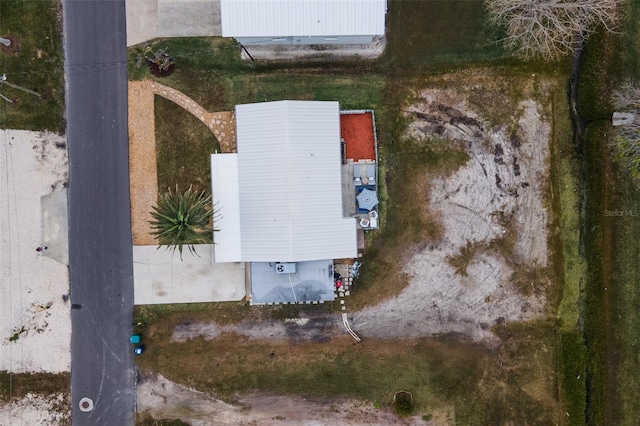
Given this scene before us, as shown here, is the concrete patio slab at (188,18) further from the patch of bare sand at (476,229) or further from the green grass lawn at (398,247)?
the patch of bare sand at (476,229)

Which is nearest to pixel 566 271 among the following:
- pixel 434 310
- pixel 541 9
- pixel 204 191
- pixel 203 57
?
pixel 434 310

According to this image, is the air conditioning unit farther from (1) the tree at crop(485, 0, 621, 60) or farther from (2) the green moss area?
(1) the tree at crop(485, 0, 621, 60)

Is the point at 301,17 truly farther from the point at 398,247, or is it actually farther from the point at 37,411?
the point at 37,411

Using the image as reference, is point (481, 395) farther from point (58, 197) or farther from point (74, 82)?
point (74, 82)

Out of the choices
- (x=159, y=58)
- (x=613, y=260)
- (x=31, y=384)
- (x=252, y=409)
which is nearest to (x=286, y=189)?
(x=159, y=58)

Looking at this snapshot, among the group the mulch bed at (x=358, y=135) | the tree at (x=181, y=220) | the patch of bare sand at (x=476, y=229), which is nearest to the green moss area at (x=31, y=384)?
the tree at (x=181, y=220)
